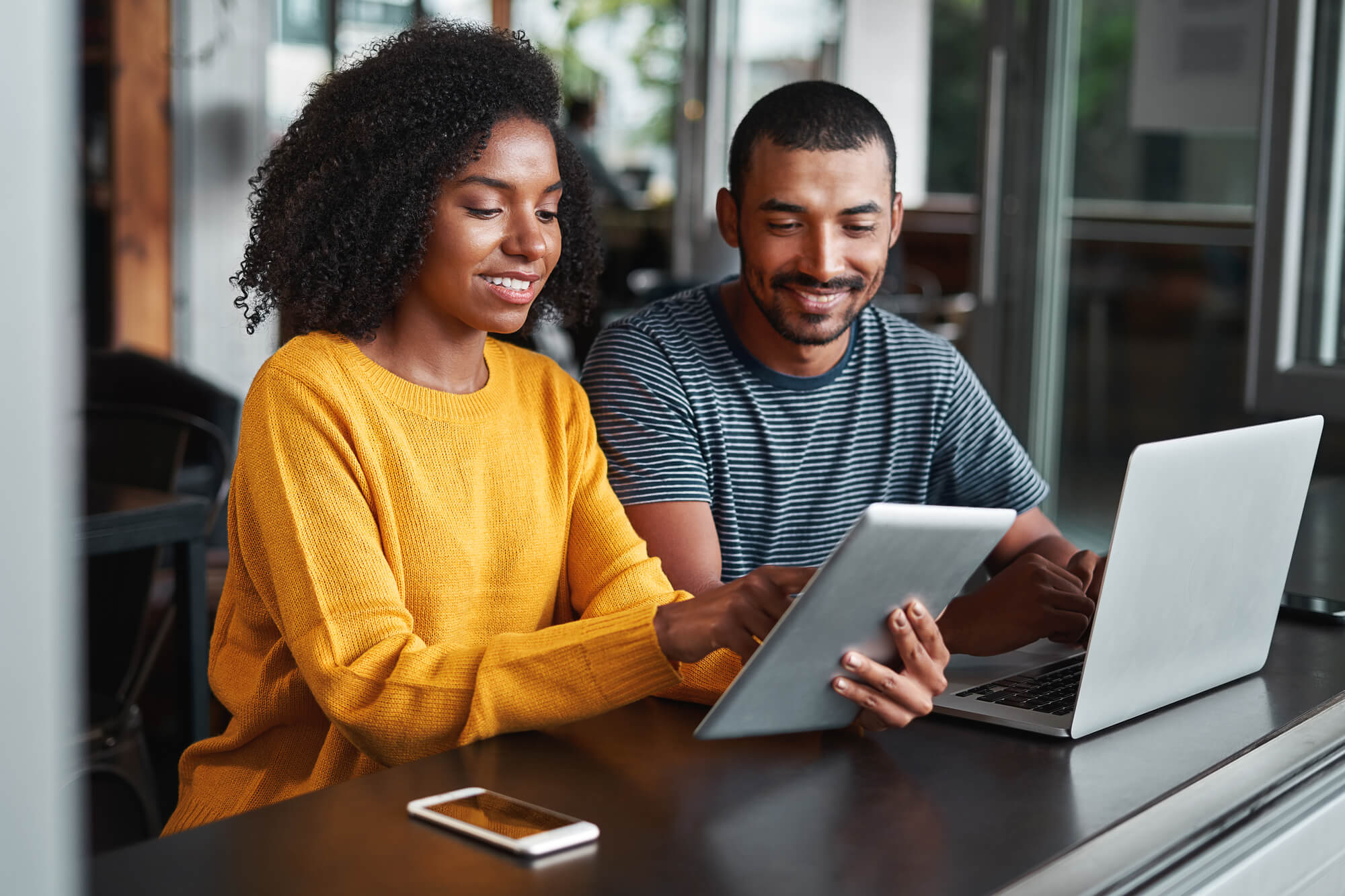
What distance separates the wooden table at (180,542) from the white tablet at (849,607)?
4.19 feet

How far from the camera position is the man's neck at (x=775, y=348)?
162 cm

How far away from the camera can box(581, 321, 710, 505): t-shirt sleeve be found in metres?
1.52

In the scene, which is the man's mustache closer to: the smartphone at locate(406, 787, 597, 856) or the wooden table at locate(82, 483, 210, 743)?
the smartphone at locate(406, 787, 597, 856)

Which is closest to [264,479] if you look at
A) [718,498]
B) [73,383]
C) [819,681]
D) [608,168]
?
[819,681]

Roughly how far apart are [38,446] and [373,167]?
93cm

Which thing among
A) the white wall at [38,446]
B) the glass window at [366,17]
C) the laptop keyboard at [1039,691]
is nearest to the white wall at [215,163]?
the glass window at [366,17]

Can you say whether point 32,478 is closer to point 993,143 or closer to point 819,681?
point 819,681

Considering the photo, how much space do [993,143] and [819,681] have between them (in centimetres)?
282

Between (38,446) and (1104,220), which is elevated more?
(1104,220)

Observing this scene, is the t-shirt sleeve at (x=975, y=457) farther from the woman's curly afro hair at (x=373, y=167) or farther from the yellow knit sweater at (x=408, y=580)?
the woman's curly afro hair at (x=373, y=167)

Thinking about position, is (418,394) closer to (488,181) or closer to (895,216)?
(488,181)

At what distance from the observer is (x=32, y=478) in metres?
0.39

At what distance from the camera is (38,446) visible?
1.29ft

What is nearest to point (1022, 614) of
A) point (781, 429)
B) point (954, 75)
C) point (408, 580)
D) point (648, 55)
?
point (781, 429)
